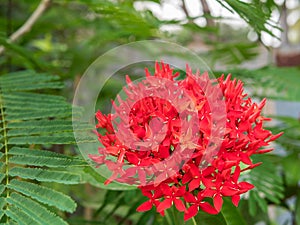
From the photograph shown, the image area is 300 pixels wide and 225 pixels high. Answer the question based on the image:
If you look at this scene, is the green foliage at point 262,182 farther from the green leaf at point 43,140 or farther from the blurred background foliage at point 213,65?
the green leaf at point 43,140

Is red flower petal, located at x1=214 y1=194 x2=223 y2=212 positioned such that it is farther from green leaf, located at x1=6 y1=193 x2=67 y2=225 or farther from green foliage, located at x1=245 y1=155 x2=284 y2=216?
green foliage, located at x1=245 y1=155 x2=284 y2=216

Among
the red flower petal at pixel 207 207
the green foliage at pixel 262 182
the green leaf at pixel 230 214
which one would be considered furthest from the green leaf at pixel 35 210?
the green foliage at pixel 262 182

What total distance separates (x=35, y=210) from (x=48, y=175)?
40mm

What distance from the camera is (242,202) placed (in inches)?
37.8

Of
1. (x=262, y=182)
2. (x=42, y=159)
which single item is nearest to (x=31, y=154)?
(x=42, y=159)

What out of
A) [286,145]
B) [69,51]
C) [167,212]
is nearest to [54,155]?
[167,212]

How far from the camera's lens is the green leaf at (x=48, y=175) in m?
0.45

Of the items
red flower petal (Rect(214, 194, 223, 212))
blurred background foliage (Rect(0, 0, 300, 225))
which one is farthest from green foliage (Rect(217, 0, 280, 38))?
red flower petal (Rect(214, 194, 223, 212))

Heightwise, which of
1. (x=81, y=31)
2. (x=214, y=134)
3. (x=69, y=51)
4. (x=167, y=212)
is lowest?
(x=167, y=212)

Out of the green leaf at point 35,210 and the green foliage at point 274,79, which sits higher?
the green foliage at point 274,79

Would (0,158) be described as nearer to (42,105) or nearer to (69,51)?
(42,105)

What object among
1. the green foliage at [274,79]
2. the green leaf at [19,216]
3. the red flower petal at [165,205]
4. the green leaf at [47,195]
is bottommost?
the green leaf at [19,216]

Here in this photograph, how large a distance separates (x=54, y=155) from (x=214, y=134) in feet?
0.56

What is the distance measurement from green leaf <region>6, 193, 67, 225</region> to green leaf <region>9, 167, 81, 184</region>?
3 cm
